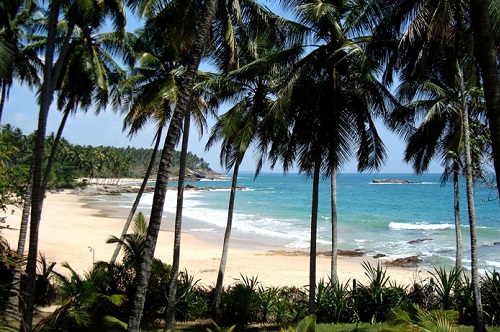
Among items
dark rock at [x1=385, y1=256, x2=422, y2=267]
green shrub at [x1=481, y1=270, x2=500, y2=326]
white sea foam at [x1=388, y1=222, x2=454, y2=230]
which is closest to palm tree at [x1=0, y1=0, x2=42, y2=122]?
green shrub at [x1=481, y1=270, x2=500, y2=326]

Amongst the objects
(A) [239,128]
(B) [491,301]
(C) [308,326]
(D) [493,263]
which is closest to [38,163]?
(A) [239,128]

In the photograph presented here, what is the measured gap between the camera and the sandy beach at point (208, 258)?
16.4 m

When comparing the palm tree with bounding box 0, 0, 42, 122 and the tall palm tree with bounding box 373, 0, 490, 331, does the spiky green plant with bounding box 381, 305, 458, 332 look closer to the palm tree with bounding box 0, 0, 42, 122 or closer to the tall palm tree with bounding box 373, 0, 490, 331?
the tall palm tree with bounding box 373, 0, 490, 331

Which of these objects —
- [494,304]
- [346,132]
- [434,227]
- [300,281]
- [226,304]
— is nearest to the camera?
[346,132]

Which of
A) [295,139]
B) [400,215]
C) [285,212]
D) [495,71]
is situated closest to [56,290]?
[295,139]

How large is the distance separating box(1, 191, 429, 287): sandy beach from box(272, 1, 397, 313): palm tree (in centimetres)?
638

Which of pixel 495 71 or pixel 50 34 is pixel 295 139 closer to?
pixel 495 71

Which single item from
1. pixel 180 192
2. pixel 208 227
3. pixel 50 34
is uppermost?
pixel 50 34

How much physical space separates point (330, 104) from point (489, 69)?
4002 mm

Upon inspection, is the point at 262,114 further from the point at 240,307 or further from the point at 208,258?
the point at 208,258

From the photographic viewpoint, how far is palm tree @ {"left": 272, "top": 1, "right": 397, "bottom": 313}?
852 centimetres

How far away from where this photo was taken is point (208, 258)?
20.2 metres

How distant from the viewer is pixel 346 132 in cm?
881

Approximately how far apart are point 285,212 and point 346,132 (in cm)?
3876
